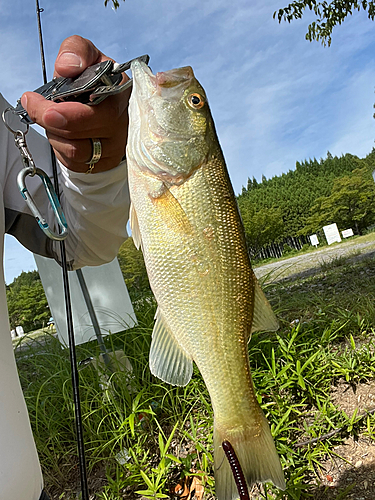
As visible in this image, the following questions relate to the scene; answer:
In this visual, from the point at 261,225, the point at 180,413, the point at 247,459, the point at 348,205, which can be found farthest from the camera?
the point at 348,205

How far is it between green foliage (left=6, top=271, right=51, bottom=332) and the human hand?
5.30 metres

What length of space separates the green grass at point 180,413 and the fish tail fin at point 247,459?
1.43 meters

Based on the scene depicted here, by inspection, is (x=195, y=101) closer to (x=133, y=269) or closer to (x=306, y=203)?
(x=133, y=269)

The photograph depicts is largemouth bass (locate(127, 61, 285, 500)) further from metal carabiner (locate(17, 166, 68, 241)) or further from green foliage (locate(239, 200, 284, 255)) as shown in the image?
green foliage (locate(239, 200, 284, 255))

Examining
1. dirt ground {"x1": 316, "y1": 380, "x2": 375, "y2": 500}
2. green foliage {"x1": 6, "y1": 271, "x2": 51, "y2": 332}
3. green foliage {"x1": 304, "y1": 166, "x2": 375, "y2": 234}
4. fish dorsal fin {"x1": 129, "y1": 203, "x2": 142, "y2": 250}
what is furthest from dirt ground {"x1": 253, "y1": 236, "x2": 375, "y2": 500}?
green foliage {"x1": 304, "y1": 166, "x2": 375, "y2": 234}

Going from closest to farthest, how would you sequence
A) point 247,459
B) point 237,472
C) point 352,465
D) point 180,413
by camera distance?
point 237,472 < point 247,459 < point 352,465 < point 180,413

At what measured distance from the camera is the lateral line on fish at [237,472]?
828 mm

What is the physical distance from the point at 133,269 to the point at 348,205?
8.73 meters

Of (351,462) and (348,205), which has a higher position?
(348,205)

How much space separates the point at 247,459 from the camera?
0.95 metres

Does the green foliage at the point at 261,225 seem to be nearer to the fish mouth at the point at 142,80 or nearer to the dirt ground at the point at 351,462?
the dirt ground at the point at 351,462

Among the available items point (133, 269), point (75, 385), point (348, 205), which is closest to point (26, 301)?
point (133, 269)

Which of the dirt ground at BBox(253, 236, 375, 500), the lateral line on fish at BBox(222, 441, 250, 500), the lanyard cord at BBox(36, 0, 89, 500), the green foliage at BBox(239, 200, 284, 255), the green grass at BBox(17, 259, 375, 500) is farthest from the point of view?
the green foliage at BBox(239, 200, 284, 255)

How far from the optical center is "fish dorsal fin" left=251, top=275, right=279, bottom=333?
3.35ft
